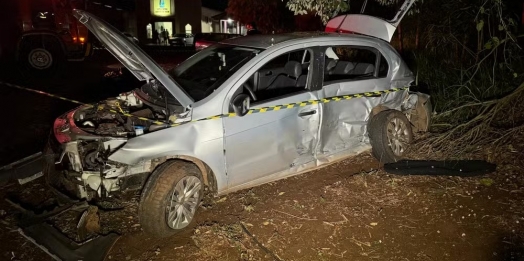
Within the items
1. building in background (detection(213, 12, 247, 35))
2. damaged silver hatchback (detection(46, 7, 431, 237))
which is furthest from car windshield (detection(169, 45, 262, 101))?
building in background (detection(213, 12, 247, 35))

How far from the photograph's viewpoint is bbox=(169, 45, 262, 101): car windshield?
13.9 ft

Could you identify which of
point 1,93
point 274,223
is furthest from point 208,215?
point 1,93

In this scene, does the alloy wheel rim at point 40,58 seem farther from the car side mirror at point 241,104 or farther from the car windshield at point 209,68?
the car side mirror at point 241,104

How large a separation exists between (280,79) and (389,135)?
1.59 m

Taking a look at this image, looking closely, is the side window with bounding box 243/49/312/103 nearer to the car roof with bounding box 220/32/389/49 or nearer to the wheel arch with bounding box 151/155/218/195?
the car roof with bounding box 220/32/389/49

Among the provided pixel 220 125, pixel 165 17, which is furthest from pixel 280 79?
pixel 165 17

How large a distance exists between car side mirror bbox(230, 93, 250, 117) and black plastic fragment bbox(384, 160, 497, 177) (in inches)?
89.9

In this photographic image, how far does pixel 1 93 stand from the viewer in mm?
9852

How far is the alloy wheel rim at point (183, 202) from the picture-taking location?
383cm

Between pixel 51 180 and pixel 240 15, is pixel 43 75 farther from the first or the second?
pixel 240 15

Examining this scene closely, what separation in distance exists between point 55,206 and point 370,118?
3811 mm

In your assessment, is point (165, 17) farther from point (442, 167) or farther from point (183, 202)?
point (183, 202)

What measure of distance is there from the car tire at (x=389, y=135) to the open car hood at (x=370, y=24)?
119 centimetres

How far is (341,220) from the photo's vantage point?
13.7 feet
